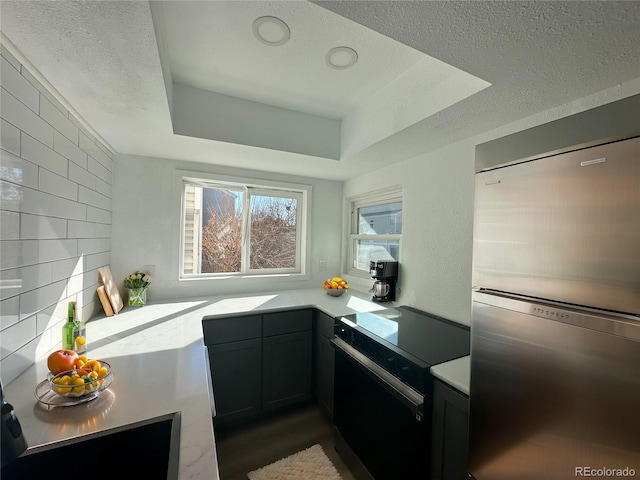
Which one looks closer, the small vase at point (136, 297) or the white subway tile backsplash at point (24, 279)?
the white subway tile backsplash at point (24, 279)

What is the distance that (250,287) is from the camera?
2600mm

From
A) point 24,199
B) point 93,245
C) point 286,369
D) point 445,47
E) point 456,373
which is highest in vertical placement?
point 445,47

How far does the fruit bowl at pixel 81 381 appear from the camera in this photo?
910mm

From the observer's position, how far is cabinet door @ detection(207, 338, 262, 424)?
1.87 m

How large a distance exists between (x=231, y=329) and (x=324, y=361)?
2.40 ft

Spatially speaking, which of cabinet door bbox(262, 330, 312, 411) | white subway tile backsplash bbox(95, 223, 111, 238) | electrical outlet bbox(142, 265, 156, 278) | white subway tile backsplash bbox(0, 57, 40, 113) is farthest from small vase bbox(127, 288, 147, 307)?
white subway tile backsplash bbox(0, 57, 40, 113)


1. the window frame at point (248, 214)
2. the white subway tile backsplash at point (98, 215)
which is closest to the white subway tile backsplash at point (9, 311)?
the white subway tile backsplash at point (98, 215)

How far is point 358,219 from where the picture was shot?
2.97 metres

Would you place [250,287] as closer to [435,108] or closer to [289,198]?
[289,198]

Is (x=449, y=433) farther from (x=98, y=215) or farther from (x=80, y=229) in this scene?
(x=98, y=215)

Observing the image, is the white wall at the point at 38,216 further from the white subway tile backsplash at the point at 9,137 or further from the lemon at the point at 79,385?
the lemon at the point at 79,385

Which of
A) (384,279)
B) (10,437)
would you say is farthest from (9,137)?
(384,279)

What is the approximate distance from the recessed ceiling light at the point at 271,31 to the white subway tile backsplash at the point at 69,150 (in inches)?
41.0

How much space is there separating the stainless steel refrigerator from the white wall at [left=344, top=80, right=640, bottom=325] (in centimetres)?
81
